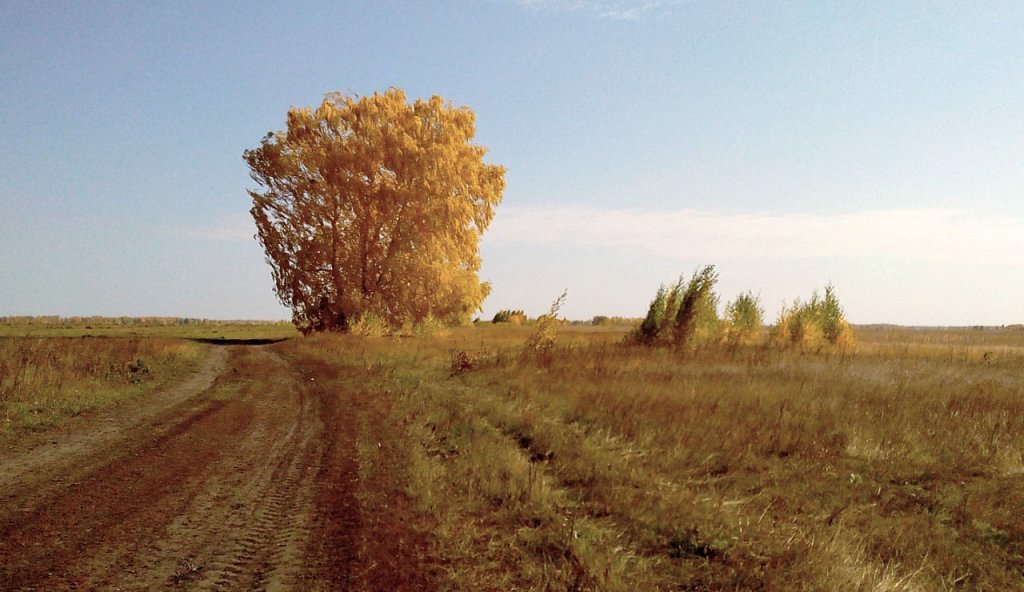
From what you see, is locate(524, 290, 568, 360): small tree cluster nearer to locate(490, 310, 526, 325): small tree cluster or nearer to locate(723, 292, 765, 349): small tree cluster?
locate(723, 292, 765, 349): small tree cluster

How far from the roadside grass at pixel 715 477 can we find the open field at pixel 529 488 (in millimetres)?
40

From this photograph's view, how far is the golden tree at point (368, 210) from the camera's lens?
3453 centimetres

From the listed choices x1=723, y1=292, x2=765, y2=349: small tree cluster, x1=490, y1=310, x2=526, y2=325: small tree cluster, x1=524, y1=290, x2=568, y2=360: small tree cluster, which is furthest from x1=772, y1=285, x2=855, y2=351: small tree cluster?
x1=490, y1=310, x2=526, y2=325: small tree cluster

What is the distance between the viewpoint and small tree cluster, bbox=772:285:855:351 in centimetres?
2900

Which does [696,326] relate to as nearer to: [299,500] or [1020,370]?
[1020,370]

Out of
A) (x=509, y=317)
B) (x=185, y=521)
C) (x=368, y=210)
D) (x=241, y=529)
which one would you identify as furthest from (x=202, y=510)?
(x=509, y=317)

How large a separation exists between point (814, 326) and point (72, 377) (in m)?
29.3

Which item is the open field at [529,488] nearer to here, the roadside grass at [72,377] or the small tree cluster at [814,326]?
the roadside grass at [72,377]

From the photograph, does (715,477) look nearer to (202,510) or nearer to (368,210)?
(202,510)

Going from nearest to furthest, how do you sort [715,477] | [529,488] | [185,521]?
[185,521] < [529,488] < [715,477]

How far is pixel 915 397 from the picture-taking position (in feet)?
44.9

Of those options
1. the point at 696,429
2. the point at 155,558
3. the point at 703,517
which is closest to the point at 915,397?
the point at 696,429

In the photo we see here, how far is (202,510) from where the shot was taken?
19.7ft

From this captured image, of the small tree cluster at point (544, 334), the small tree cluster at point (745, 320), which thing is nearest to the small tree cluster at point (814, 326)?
the small tree cluster at point (745, 320)
